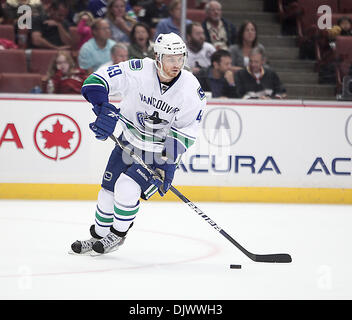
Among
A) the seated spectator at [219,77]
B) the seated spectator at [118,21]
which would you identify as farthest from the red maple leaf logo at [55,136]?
the seated spectator at [219,77]

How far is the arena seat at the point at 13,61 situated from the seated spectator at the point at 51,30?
179 mm

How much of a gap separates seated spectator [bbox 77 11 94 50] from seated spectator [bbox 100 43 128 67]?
0.29 meters

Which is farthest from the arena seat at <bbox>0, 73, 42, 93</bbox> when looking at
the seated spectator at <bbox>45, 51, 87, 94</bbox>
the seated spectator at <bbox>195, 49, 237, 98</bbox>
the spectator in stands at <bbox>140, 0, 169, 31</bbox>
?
the seated spectator at <bbox>195, 49, 237, 98</bbox>

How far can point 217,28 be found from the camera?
7273 mm

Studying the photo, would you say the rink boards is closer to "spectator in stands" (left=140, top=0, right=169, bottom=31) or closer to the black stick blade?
"spectator in stands" (left=140, top=0, right=169, bottom=31)

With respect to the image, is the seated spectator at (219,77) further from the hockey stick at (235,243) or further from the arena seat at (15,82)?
the hockey stick at (235,243)

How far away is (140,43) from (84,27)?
A: 20.3 inches

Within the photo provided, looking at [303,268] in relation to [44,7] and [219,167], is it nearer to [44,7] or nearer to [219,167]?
[219,167]

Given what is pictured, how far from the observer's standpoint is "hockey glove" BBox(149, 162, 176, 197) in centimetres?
431

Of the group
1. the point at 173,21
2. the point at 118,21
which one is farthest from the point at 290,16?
the point at 118,21

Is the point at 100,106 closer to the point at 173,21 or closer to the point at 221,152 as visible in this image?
the point at 221,152

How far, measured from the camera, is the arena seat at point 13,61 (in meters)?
6.59

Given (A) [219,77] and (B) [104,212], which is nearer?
(B) [104,212]

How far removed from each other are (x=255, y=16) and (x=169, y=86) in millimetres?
3309
